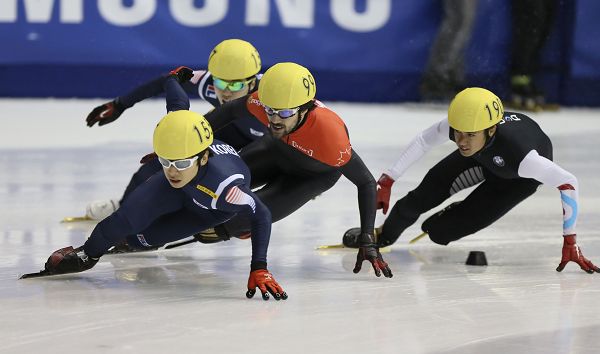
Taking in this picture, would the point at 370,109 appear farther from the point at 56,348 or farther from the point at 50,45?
the point at 56,348

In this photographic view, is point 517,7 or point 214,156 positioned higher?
point 214,156

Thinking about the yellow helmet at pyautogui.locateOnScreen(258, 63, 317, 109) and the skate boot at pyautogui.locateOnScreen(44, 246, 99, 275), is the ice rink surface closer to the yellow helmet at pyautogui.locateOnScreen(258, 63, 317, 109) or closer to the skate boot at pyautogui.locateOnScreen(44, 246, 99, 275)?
the skate boot at pyautogui.locateOnScreen(44, 246, 99, 275)

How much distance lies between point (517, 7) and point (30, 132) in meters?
4.42

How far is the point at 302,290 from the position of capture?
16.2 ft

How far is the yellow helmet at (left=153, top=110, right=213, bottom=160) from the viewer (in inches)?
183

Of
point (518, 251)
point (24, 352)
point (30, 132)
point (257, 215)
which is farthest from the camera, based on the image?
point (30, 132)

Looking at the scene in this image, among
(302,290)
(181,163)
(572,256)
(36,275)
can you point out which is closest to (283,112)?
(181,163)

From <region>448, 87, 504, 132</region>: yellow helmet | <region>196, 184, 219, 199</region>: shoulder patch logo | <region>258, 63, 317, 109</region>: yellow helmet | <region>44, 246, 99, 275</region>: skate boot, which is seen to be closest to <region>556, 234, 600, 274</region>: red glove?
<region>448, 87, 504, 132</region>: yellow helmet

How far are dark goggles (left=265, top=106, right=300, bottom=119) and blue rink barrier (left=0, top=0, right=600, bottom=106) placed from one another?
589 centimetres

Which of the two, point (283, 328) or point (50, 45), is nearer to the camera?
point (283, 328)

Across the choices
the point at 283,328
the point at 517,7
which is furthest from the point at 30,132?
the point at 283,328

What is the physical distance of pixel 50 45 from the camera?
10.9 m

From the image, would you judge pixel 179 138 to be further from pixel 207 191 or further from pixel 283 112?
pixel 283 112

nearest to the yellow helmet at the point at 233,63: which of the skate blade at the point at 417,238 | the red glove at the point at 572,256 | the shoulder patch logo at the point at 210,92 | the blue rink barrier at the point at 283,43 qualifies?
the shoulder patch logo at the point at 210,92
